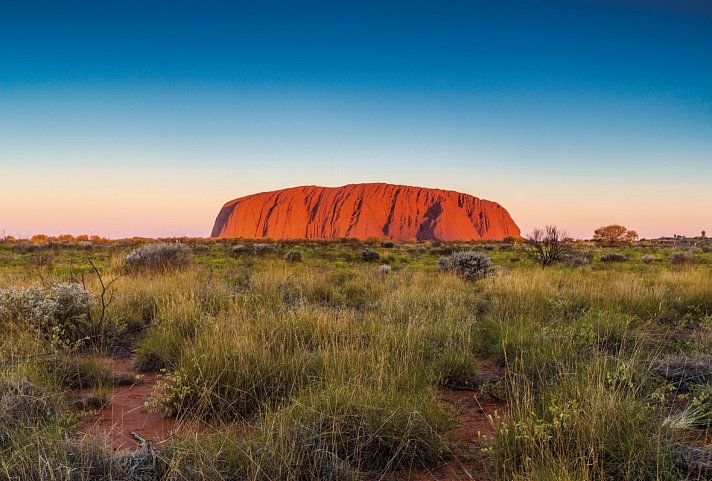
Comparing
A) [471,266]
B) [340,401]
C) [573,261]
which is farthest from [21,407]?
[573,261]

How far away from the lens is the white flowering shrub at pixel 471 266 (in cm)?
1334

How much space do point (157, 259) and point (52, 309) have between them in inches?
320

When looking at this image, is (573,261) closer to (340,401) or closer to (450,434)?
(450,434)

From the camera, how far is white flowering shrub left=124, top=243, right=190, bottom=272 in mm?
13484

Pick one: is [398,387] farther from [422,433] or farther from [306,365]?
[306,365]

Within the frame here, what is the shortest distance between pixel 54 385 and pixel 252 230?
133m

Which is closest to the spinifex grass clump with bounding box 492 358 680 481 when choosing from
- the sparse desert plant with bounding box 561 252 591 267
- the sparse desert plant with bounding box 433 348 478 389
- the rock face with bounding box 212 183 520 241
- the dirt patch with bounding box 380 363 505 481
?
the dirt patch with bounding box 380 363 505 481

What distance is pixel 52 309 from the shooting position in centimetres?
594

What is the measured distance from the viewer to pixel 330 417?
2.96 metres

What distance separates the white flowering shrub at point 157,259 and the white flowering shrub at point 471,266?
29.0 feet

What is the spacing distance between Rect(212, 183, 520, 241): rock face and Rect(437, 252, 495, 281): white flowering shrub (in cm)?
10979

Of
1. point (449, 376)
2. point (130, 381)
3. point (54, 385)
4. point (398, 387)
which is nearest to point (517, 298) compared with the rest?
point (449, 376)

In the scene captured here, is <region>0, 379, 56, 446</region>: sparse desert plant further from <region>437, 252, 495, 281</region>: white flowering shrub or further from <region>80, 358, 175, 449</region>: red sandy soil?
<region>437, 252, 495, 281</region>: white flowering shrub

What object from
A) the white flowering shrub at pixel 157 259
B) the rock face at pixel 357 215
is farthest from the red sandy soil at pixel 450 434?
the rock face at pixel 357 215
